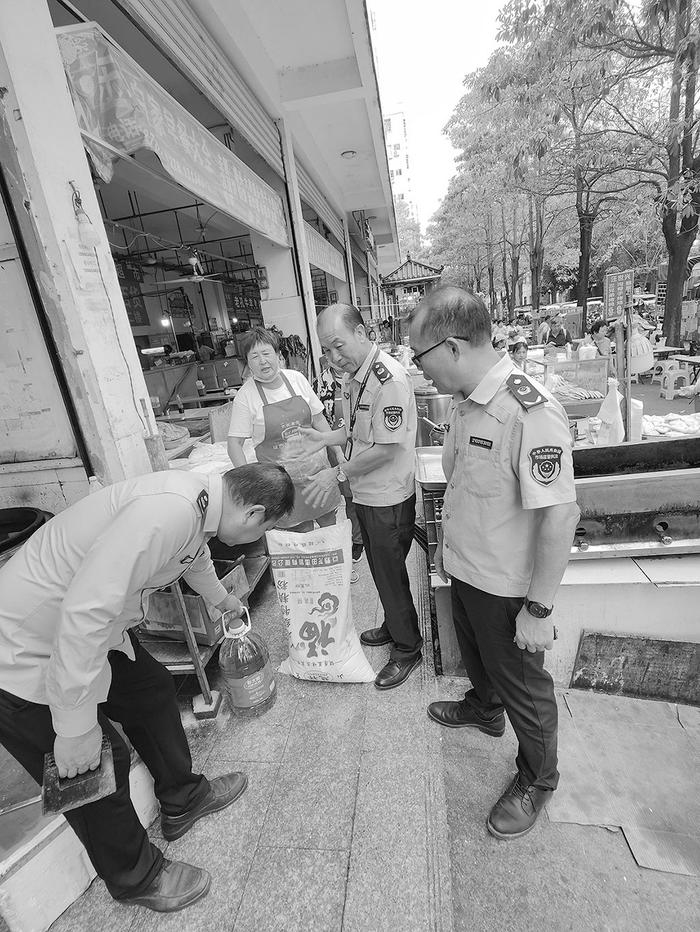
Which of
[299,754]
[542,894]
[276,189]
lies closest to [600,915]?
[542,894]

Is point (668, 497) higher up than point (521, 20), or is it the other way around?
point (521, 20)

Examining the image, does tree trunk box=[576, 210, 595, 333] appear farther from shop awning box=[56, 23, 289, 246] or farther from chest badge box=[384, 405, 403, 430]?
chest badge box=[384, 405, 403, 430]

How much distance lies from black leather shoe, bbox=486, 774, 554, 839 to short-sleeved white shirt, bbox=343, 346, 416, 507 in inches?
53.7

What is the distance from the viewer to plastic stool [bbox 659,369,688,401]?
337 inches

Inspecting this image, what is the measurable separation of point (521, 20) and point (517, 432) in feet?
30.6

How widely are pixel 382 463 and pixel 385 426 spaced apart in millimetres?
210

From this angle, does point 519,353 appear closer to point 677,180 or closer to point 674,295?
point 677,180

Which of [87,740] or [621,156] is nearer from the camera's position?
[87,740]

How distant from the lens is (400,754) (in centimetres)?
212

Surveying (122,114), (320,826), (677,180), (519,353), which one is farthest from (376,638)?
(677,180)

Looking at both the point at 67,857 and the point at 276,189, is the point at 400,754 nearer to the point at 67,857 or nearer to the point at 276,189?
the point at 67,857

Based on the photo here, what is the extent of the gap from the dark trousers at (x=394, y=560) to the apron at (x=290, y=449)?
58 cm

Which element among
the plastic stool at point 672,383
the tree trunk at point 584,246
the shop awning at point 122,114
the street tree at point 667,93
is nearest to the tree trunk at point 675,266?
the street tree at point 667,93

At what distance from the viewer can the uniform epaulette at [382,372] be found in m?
2.22
